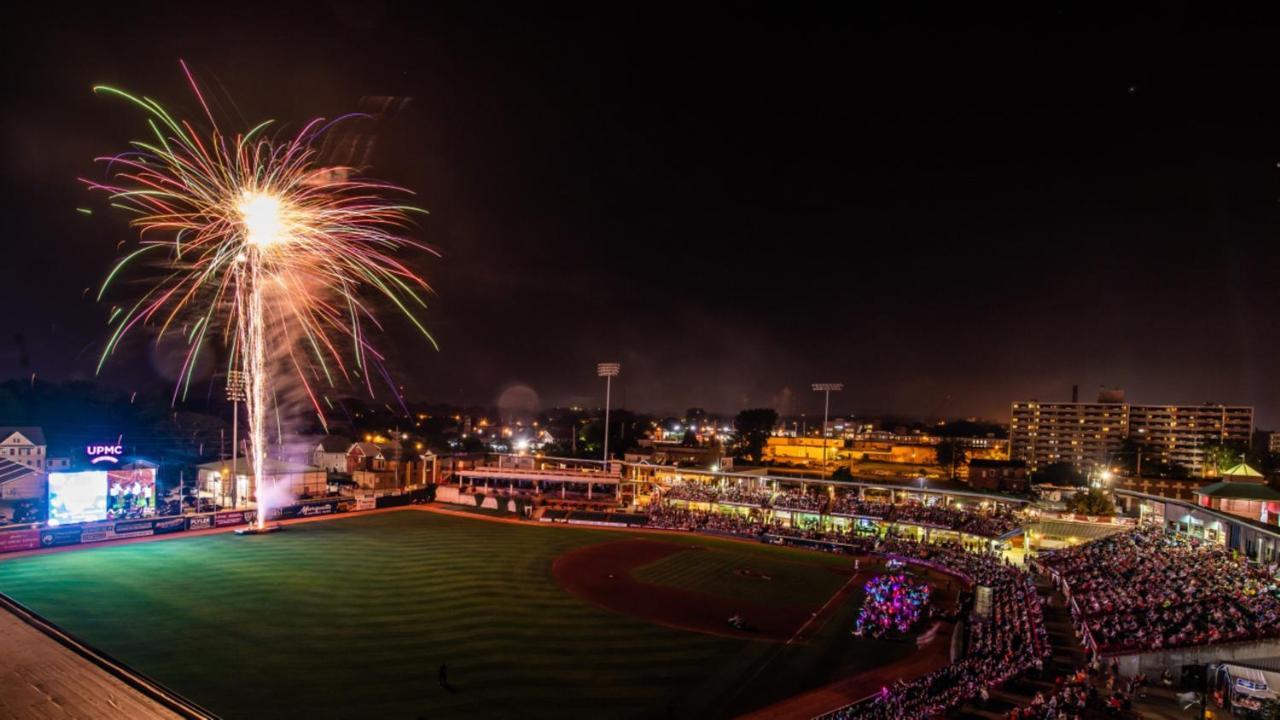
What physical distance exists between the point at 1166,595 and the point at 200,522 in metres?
47.9

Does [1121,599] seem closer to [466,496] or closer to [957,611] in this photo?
[957,611]

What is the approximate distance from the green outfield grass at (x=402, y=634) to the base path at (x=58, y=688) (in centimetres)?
218

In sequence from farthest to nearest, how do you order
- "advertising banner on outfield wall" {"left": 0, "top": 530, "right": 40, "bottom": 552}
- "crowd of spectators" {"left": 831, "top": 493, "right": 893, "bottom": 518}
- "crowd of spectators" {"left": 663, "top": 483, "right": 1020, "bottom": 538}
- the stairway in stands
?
"crowd of spectators" {"left": 831, "top": 493, "right": 893, "bottom": 518} → "crowd of spectators" {"left": 663, "top": 483, "right": 1020, "bottom": 538} → "advertising banner on outfield wall" {"left": 0, "top": 530, "right": 40, "bottom": 552} → the stairway in stands

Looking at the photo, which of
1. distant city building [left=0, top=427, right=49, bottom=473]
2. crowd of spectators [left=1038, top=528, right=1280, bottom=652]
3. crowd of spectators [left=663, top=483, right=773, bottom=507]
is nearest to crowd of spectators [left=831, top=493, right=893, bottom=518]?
crowd of spectators [left=663, top=483, right=773, bottom=507]

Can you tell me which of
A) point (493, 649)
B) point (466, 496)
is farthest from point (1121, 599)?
point (466, 496)

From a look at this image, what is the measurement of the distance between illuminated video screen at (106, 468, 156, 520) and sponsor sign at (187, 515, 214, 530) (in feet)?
9.90

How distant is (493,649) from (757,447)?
8281cm

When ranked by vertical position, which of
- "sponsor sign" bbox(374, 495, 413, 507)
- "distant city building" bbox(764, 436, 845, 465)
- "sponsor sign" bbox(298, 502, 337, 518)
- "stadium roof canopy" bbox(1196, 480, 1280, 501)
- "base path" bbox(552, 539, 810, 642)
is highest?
"stadium roof canopy" bbox(1196, 480, 1280, 501)

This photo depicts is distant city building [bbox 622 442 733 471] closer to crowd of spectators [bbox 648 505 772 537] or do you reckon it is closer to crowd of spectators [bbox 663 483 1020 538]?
crowd of spectators [bbox 663 483 1020 538]

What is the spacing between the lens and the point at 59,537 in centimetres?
3403

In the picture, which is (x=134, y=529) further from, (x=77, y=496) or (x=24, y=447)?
(x=24, y=447)

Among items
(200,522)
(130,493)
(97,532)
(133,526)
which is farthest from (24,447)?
(200,522)

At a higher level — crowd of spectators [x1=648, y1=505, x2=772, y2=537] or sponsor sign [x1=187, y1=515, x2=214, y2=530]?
sponsor sign [x1=187, y1=515, x2=214, y2=530]

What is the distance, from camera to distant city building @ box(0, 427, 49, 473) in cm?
4256
